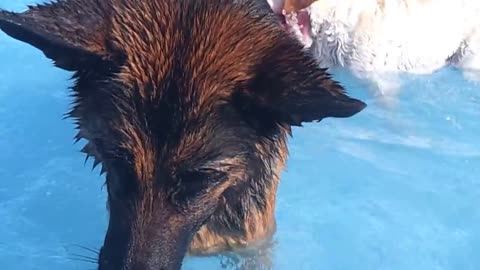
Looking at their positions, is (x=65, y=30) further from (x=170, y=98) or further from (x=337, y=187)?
(x=337, y=187)

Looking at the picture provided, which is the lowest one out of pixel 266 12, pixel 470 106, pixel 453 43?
pixel 470 106

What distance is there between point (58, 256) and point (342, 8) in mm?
2394

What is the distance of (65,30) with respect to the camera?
327 centimetres

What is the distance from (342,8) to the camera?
5609 mm

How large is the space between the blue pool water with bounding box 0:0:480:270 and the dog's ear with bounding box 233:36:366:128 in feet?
3.64

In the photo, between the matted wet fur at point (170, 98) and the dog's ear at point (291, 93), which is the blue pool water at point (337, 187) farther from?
the dog's ear at point (291, 93)

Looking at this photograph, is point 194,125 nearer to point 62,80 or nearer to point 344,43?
point 344,43

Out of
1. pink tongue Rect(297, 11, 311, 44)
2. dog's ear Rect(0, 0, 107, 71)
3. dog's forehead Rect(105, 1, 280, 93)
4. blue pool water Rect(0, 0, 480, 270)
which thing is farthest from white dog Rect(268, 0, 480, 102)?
dog's ear Rect(0, 0, 107, 71)

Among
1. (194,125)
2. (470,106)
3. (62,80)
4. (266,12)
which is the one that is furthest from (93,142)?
(470,106)

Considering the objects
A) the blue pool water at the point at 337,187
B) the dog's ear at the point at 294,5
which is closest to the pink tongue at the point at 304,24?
the dog's ear at the point at 294,5

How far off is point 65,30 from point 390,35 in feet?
9.88

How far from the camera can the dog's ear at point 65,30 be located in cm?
313

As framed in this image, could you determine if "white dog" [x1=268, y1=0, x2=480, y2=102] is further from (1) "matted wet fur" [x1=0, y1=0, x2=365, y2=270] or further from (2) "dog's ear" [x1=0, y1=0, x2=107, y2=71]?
(2) "dog's ear" [x1=0, y1=0, x2=107, y2=71]

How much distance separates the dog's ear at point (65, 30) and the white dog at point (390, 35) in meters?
2.04
